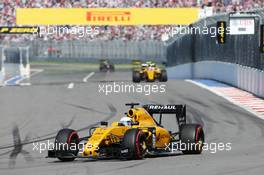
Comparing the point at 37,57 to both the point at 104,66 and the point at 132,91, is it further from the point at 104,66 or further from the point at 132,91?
the point at 132,91

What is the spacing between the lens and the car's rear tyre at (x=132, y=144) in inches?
485

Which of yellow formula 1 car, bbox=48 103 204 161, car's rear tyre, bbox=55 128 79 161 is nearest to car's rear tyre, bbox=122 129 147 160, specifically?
yellow formula 1 car, bbox=48 103 204 161

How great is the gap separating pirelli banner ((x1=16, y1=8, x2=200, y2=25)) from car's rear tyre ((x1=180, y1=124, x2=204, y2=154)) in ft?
141

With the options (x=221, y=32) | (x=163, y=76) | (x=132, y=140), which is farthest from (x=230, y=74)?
(x=132, y=140)

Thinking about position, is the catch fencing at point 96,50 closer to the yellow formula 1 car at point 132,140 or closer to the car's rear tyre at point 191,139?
the yellow formula 1 car at point 132,140

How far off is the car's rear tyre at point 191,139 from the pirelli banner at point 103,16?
141 ft

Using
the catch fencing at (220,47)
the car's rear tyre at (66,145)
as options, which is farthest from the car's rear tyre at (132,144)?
the catch fencing at (220,47)

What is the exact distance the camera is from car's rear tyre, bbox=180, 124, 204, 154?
13.4 m

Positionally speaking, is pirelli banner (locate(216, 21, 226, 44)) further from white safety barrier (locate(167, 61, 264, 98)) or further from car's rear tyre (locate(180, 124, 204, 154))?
car's rear tyre (locate(180, 124, 204, 154))

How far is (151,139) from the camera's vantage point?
1314 centimetres

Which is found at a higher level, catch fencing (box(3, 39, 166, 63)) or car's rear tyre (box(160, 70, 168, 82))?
car's rear tyre (box(160, 70, 168, 82))

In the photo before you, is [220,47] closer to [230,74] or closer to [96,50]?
[230,74]

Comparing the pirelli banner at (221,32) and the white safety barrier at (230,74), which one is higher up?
the pirelli banner at (221,32)

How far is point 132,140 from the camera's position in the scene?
40.5 feet
